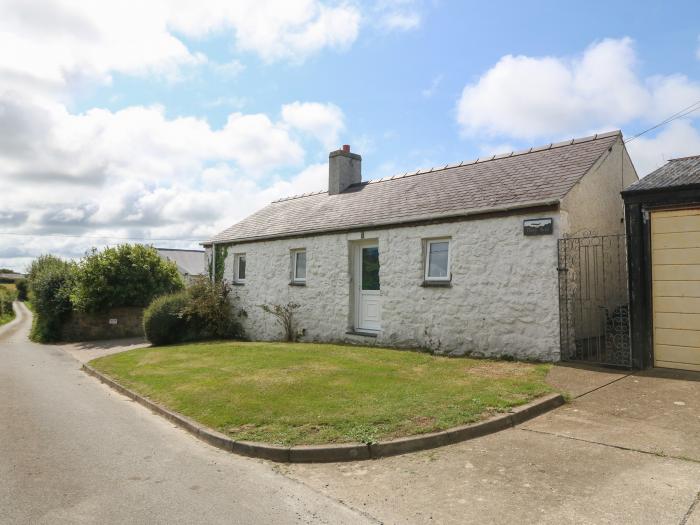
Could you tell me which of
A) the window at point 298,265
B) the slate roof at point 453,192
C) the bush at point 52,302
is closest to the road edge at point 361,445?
the slate roof at point 453,192

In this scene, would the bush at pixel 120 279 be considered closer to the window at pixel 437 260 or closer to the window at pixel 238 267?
the window at pixel 238 267

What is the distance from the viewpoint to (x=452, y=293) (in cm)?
1092

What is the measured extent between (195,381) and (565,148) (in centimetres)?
976

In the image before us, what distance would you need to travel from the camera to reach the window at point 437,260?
11352 mm

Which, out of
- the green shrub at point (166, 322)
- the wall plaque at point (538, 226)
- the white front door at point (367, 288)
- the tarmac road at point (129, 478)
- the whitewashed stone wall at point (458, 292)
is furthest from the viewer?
the green shrub at point (166, 322)

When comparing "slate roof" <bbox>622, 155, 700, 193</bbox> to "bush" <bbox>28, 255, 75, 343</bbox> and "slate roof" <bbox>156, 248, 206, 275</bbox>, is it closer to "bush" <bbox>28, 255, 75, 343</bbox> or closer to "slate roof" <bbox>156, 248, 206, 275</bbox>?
"bush" <bbox>28, 255, 75, 343</bbox>

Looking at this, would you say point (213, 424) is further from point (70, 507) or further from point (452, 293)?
point (452, 293)

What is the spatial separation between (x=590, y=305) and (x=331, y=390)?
617 cm

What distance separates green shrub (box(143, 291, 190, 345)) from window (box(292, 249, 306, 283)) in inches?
160

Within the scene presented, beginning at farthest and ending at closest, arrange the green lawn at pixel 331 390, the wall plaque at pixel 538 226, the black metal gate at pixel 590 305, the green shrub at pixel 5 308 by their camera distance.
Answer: the green shrub at pixel 5 308 → the wall plaque at pixel 538 226 → the black metal gate at pixel 590 305 → the green lawn at pixel 331 390

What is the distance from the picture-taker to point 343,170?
17.4 meters

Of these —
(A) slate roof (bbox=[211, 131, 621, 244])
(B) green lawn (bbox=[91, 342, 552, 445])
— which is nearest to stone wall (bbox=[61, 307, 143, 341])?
(A) slate roof (bbox=[211, 131, 621, 244])

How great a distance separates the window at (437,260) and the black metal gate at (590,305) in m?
2.65

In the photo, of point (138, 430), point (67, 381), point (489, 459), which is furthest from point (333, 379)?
point (67, 381)
